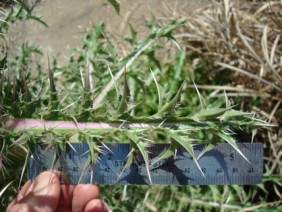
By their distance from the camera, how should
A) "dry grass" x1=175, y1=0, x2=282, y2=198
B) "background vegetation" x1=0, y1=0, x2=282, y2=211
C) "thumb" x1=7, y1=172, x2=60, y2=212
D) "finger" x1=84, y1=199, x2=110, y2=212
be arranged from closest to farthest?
"thumb" x1=7, y1=172, x2=60, y2=212 → "finger" x1=84, y1=199, x2=110, y2=212 → "background vegetation" x1=0, y1=0, x2=282, y2=211 → "dry grass" x1=175, y1=0, x2=282, y2=198

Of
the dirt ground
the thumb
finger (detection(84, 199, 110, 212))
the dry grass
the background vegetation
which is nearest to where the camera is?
the thumb

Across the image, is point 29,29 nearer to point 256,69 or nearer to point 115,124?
point 256,69

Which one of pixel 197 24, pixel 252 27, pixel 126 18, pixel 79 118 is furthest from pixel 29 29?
pixel 79 118

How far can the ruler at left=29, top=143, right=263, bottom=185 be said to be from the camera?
5.35 ft

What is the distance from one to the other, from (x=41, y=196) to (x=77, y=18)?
2.12 metres

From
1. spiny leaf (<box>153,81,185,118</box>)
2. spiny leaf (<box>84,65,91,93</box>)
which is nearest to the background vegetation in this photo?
spiny leaf (<box>84,65,91,93</box>)

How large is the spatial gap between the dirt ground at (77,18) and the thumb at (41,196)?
1.65m

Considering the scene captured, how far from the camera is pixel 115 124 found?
160cm

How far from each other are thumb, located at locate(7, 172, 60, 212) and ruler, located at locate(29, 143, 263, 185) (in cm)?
10

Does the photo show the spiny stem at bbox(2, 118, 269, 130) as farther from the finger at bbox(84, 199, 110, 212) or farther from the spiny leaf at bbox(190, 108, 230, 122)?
the finger at bbox(84, 199, 110, 212)

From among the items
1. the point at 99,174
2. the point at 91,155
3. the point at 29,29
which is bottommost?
the point at 99,174

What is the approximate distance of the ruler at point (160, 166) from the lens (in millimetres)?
1632

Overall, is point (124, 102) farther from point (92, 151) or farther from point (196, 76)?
point (196, 76)

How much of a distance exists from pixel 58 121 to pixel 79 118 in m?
0.08
